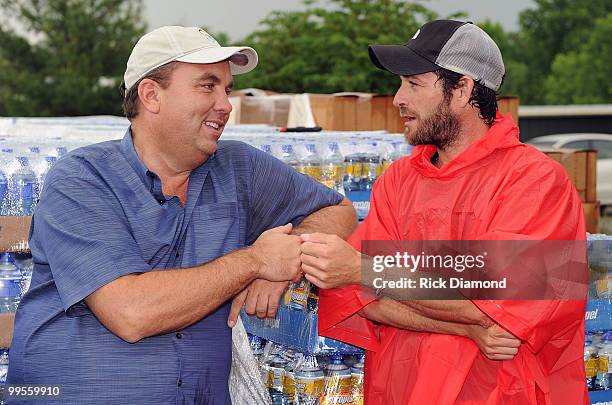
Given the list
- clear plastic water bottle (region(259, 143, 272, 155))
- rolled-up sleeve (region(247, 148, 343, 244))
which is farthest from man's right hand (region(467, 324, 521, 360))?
clear plastic water bottle (region(259, 143, 272, 155))

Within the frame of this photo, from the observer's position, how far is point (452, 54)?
345 cm

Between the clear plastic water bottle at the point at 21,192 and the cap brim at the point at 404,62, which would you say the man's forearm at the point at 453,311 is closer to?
the cap brim at the point at 404,62

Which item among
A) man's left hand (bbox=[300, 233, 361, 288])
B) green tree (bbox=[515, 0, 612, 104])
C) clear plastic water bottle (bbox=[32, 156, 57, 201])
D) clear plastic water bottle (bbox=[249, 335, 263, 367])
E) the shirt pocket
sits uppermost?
green tree (bbox=[515, 0, 612, 104])

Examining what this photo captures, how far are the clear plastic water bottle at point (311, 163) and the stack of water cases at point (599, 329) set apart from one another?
1.44 metres

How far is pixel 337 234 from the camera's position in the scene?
3.90 metres

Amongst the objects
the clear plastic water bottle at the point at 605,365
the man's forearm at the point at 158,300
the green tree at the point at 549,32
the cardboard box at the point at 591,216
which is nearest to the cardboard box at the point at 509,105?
the cardboard box at the point at 591,216

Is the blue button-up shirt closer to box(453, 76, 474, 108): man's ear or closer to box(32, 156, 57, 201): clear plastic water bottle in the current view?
box(453, 76, 474, 108): man's ear

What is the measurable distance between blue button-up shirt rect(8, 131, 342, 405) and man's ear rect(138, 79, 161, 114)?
0.14m

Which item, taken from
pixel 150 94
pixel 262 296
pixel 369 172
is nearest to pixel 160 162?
pixel 150 94

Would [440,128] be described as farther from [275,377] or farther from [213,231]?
[275,377]

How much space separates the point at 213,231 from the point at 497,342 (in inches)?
41.5

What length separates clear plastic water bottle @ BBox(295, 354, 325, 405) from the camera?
4.02 metres

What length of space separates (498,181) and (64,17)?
42679 millimetres

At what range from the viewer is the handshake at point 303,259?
11.4 ft
